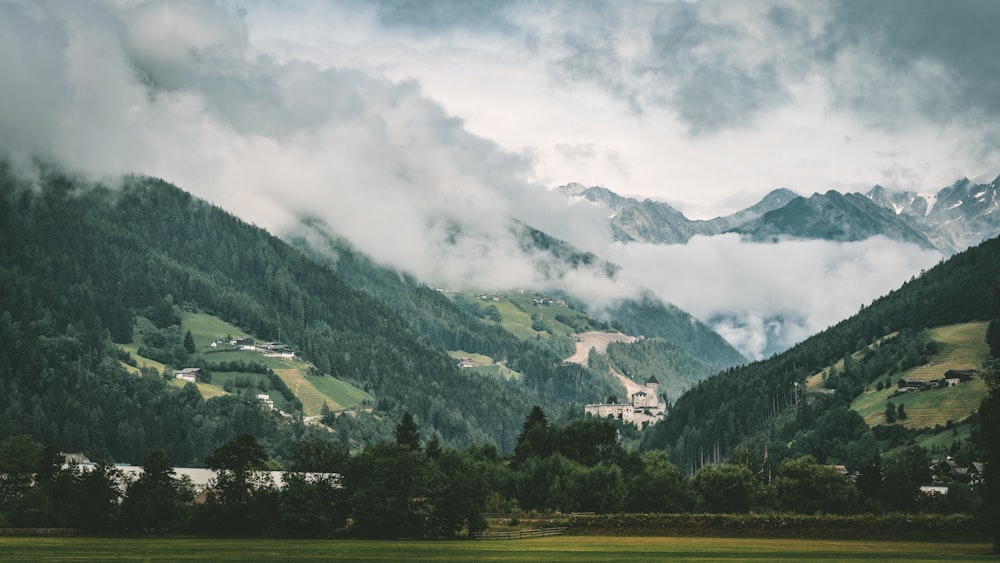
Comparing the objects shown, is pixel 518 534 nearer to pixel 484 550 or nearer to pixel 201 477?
pixel 484 550

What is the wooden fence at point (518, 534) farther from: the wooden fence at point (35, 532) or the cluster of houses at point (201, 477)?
the wooden fence at point (35, 532)

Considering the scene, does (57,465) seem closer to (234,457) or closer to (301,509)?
(234,457)

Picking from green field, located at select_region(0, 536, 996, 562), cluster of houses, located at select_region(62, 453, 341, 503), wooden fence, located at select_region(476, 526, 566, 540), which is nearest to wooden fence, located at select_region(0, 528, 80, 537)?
cluster of houses, located at select_region(62, 453, 341, 503)

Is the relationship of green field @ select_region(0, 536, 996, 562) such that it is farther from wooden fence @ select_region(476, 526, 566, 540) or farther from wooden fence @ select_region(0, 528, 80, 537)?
wooden fence @ select_region(0, 528, 80, 537)

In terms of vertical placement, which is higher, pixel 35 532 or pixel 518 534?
pixel 518 534

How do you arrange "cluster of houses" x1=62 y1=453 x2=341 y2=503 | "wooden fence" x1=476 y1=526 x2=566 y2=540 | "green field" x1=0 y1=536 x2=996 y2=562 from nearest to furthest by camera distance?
"green field" x1=0 y1=536 x2=996 y2=562 → "wooden fence" x1=476 y1=526 x2=566 y2=540 → "cluster of houses" x1=62 y1=453 x2=341 y2=503

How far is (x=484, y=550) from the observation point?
102m

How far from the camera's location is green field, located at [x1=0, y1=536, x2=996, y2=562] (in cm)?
8781

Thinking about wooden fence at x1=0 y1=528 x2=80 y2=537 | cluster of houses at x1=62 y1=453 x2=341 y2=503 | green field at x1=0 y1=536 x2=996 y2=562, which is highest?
cluster of houses at x1=62 y1=453 x2=341 y2=503

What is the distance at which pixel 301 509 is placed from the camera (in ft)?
419

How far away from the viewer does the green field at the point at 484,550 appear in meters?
87.8

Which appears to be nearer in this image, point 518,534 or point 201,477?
point 518,534

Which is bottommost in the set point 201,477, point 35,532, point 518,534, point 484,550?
point 484,550

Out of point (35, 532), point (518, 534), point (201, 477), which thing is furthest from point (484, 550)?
point (201, 477)
